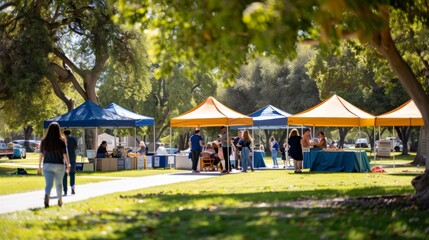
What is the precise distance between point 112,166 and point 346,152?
448 inches

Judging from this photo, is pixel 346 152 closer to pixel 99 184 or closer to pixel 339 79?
pixel 99 184

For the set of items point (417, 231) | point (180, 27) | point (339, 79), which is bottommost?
point (417, 231)

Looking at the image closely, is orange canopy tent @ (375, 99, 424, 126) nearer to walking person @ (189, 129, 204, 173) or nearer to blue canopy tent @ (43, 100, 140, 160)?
walking person @ (189, 129, 204, 173)

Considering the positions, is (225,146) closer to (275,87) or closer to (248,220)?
(248,220)

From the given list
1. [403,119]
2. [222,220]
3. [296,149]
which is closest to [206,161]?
[296,149]

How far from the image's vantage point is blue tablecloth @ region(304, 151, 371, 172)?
30125 mm

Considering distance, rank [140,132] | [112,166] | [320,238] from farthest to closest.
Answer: [140,132]
[112,166]
[320,238]

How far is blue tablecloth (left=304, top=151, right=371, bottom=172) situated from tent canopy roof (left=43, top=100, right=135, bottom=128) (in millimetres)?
9761

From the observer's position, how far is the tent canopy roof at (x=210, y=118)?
31.5m

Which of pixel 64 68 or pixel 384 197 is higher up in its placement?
pixel 64 68

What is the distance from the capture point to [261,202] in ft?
47.1

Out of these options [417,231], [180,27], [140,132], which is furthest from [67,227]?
[140,132]

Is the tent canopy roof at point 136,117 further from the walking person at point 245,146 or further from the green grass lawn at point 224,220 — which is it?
the green grass lawn at point 224,220

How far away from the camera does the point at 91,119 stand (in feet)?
112
